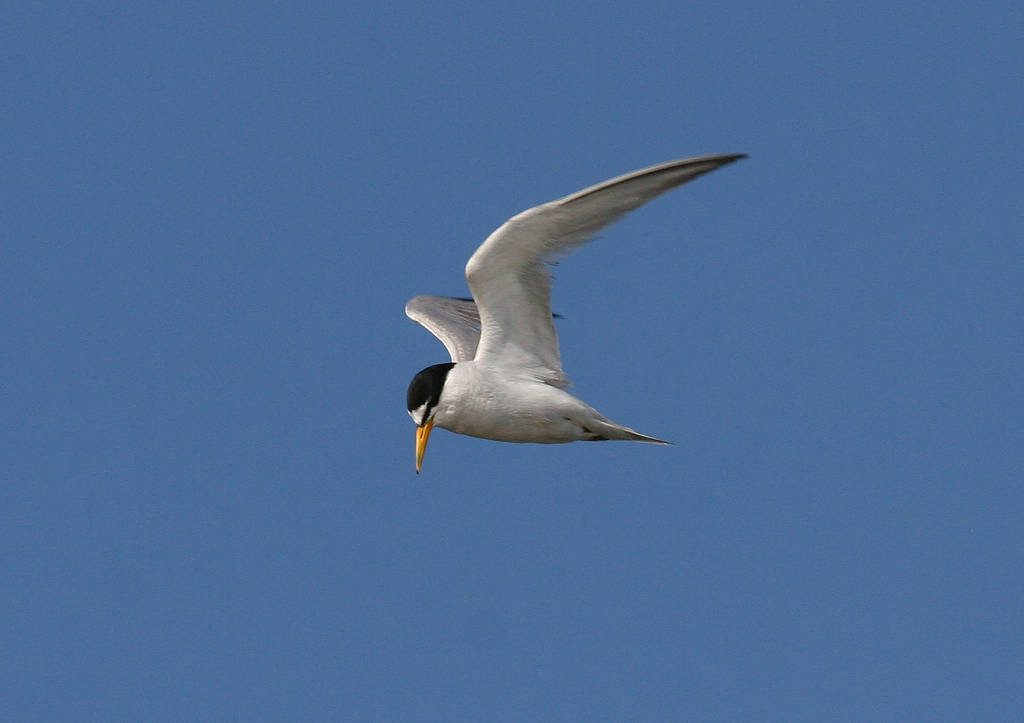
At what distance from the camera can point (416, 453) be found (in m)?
8.08

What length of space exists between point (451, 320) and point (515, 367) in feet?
6.58

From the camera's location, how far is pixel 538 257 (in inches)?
296

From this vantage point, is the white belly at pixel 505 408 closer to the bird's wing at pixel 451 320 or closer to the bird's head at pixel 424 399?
the bird's head at pixel 424 399

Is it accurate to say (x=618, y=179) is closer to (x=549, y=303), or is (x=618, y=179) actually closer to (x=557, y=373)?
(x=549, y=303)

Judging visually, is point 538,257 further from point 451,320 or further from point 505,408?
point 451,320

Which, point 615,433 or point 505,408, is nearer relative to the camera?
point 505,408

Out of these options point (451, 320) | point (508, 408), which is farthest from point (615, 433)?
point (451, 320)

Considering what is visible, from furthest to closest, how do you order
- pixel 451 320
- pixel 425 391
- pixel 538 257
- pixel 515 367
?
pixel 451 320 → pixel 515 367 → pixel 425 391 → pixel 538 257

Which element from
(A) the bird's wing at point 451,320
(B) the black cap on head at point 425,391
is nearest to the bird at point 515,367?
(B) the black cap on head at point 425,391

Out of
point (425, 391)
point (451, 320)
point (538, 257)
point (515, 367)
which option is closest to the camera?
point (538, 257)

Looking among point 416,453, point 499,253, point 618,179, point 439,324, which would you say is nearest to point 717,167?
point 618,179

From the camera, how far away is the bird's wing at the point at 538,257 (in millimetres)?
6730

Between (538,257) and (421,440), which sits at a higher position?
(538,257)

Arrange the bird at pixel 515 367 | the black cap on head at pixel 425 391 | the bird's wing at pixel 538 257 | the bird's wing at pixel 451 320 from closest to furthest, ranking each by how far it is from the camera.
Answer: the bird's wing at pixel 538 257 → the bird at pixel 515 367 → the black cap on head at pixel 425 391 → the bird's wing at pixel 451 320
